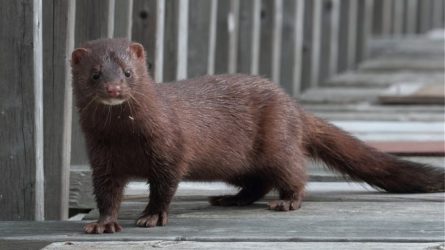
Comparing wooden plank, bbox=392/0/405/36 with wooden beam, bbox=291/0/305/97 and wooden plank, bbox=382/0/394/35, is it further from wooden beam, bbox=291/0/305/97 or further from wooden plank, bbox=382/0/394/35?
wooden beam, bbox=291/0/305/97

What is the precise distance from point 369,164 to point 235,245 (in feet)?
4.54

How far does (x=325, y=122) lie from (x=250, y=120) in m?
0.45

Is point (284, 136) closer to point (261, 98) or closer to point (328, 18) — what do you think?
point (261, 98)

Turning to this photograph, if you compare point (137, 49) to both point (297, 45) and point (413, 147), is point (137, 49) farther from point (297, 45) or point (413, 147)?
point (297, 45)

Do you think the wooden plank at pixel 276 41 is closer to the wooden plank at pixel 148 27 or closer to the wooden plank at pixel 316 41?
the wooden plank at pixel 316 41

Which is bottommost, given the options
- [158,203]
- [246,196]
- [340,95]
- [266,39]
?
[340,95]

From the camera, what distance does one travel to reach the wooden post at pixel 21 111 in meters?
4.21

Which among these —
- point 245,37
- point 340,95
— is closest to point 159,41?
point 245,37

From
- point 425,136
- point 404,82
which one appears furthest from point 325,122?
point 404,82

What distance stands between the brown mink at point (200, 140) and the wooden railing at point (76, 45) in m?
0.29

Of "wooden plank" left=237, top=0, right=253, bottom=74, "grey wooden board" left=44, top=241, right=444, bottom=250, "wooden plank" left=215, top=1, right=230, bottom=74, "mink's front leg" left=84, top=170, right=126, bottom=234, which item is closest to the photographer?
"grey wooden board" left=44, top=241, right=444, bottom=250

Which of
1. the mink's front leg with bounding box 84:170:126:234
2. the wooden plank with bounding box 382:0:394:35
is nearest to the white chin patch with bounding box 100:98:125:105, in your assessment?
the mink's front leg with bounding box 84:170:126:234

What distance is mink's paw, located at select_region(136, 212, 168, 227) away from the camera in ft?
13.4

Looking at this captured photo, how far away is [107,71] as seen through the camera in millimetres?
3898
